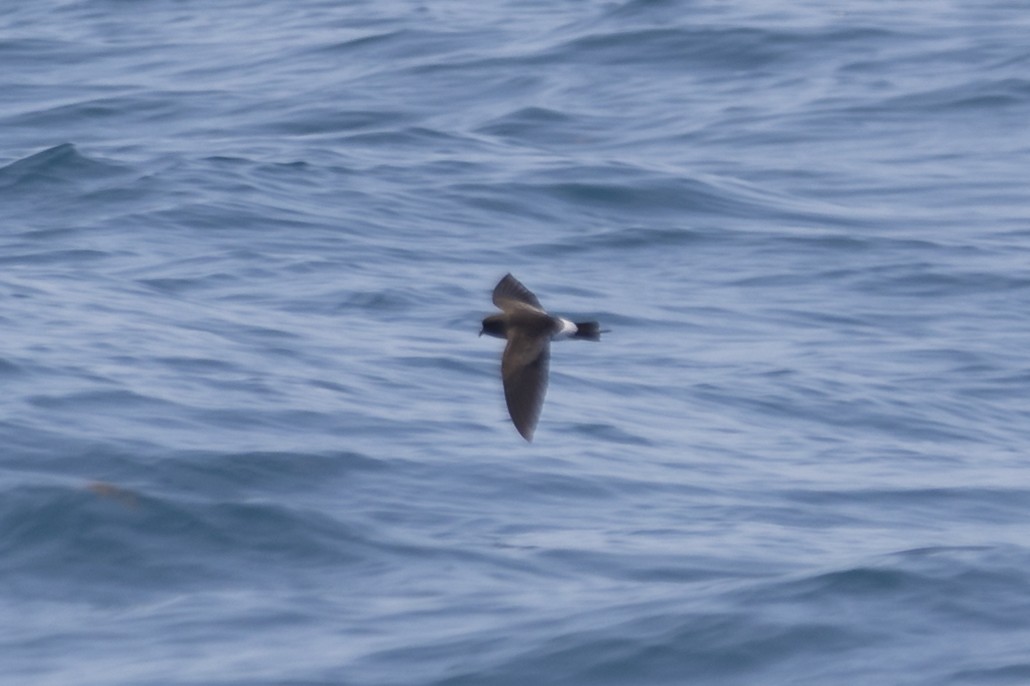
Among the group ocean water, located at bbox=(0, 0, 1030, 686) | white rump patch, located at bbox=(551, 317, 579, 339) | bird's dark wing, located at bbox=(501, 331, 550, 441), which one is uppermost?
white rump patch, located at bbox=(551, 317, 579, 339)

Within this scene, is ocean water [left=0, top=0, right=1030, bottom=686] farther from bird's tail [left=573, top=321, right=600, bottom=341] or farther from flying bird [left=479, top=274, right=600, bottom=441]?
bird's tail [left=573, top=321, right=600, bottom=341]

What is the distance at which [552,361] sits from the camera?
30.5ft

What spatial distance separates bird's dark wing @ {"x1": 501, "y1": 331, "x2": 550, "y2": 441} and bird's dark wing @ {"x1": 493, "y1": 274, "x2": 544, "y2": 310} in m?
0.57

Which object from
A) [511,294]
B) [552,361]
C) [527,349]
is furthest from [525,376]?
[552,361]

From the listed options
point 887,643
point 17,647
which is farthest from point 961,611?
point 17,647

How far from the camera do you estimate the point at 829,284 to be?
10.3 m

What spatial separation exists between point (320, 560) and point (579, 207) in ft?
17.1

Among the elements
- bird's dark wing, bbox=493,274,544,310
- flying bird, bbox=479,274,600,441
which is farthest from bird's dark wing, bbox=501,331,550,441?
bird's dark wing, bbox=493,274,544,310

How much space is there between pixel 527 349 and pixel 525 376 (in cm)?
17

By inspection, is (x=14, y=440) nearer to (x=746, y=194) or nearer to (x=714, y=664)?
(x=714, y=664)

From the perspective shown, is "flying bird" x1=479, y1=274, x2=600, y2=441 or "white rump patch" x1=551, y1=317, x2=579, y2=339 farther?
"white rump patch" x1=551, y1=317, x2=579, y2=339

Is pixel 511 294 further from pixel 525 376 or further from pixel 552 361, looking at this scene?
pixel 552 361

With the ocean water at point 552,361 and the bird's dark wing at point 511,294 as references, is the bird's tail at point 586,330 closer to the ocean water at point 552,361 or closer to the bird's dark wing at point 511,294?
the bird's dark wing at point 511,294

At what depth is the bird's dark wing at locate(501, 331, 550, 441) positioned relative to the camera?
236 inches
